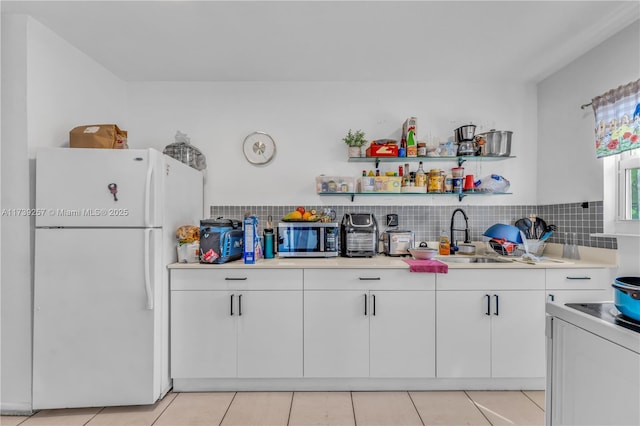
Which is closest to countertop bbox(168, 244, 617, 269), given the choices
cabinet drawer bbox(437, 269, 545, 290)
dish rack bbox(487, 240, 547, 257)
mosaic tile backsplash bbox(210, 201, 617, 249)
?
cabinet drawer bbox(437, 269, 545, 290)

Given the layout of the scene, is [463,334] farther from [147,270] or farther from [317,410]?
[147,270]

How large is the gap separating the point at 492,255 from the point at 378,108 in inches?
66.7

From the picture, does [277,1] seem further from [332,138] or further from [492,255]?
[492,255]

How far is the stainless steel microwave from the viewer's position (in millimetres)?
2738

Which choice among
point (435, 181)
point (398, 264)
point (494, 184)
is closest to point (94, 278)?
point (398, 264)

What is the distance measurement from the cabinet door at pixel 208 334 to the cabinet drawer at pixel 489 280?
4.99 ft

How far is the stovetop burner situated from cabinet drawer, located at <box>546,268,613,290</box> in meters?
1.00

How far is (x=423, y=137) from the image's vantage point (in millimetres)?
3189

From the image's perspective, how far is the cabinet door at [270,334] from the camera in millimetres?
2391

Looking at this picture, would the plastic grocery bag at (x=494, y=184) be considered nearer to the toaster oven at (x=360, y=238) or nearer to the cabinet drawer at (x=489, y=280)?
the cabinet drawer at (x=489, y=280)

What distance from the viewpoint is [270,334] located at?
2.40m

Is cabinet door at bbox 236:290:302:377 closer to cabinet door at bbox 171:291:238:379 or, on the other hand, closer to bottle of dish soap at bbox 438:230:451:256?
cabinet door at bbox 171:291:238:379

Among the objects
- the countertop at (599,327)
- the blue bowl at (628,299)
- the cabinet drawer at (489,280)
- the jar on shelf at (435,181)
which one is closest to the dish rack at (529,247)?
the cabinet drawer at (489,280)

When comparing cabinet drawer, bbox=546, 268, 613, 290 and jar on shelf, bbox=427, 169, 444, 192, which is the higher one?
jar on shelf, bbox=427, 169, 444, 192
